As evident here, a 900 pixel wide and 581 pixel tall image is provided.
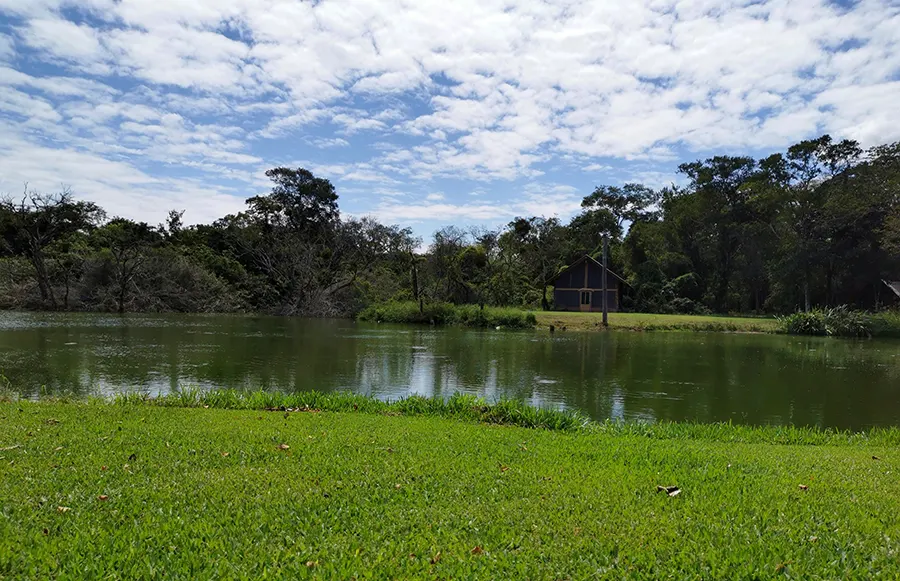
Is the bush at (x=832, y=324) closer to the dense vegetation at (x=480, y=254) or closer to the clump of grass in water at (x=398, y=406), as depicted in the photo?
the dense vegetation at (x=480, y=254)

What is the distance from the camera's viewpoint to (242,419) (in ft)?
24.5

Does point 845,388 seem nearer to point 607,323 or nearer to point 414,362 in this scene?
point 414,362

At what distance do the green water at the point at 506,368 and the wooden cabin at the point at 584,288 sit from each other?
65.1ft

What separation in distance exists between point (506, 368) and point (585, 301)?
32.4m

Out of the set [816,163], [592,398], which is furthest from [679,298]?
[592,398]

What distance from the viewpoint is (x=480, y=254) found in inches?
1869

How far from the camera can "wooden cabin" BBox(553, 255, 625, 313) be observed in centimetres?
4872

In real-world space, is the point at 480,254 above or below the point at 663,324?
above

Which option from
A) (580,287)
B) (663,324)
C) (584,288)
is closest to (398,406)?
(663,324)

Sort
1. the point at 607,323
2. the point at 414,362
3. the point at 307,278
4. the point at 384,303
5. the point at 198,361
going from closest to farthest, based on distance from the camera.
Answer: the point at 198,361 → the point at 414,362 → the point at 607,323 → the point at 384,303 → the point at 307,278

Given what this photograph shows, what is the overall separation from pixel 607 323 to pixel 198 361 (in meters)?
25.4

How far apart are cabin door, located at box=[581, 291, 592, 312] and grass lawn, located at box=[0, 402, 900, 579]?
4264 cm

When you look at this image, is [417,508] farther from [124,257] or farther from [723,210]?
[723,210]

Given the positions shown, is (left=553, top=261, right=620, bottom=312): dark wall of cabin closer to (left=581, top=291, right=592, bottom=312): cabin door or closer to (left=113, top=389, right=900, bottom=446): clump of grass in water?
(left=581, top=291, right=592, bottom=312): cabin door
